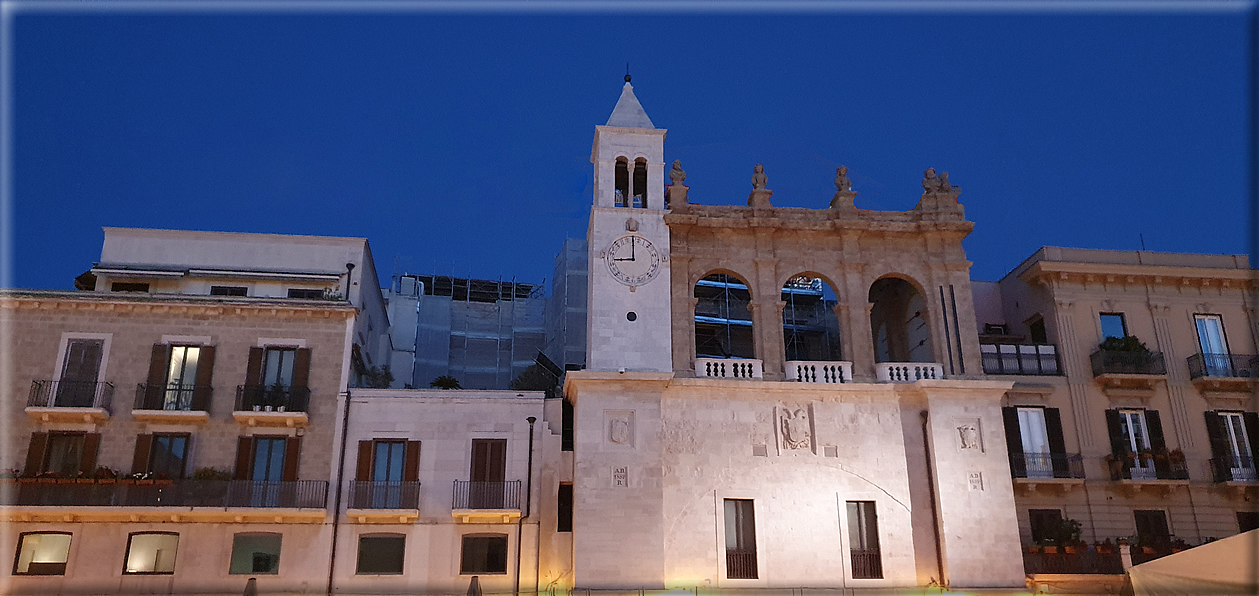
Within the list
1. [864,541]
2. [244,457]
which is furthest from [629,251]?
[244,457]

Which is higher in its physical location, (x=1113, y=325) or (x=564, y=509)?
(x=1113, y=325)

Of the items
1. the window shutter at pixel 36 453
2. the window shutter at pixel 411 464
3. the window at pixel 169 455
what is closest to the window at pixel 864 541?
the window shutter at pixel 411 464

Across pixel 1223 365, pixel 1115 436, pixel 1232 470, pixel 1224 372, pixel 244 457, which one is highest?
pixel 1223 365

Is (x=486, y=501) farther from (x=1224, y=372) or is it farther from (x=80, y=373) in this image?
(x=1224, y=372)

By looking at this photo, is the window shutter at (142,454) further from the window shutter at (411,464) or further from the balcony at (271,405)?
the window shutter at (411,464)

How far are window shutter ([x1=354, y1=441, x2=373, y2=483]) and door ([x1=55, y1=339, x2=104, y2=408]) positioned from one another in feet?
27.3

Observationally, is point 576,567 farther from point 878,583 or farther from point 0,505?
point 0,505

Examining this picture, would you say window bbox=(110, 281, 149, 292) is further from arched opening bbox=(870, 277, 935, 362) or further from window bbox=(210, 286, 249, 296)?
arched opening bbox=(870, 277, 935, 362)

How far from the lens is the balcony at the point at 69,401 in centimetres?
2841

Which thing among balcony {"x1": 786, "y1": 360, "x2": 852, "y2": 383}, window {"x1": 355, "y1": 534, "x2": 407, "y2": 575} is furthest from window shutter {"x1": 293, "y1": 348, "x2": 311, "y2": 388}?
balcony {"x1": 786, "y1": 360, "x2": 852, "y2": 383}

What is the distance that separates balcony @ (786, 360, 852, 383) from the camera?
1190 inches

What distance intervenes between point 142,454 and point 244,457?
299 cm

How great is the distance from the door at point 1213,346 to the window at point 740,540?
17657 millimetres

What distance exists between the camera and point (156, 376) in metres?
29.5
